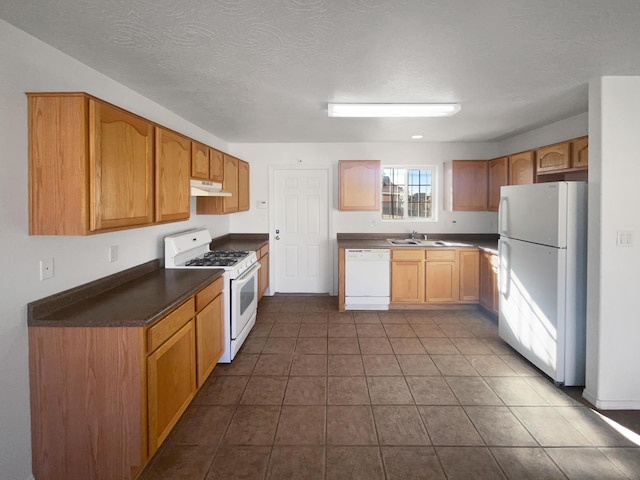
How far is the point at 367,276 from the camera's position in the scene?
184 inches

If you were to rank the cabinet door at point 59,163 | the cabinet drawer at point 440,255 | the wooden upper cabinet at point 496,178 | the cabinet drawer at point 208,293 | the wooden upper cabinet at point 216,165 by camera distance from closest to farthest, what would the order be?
the cabinet door at point 59,163, the cabinet drawer at point 208,293, the wooden upper cabinet at point 216,165, the wooden upper cabinet at point 496,178, the cabinet drawer at point 440,255

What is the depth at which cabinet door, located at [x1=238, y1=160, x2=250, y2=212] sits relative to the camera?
470 centimetres

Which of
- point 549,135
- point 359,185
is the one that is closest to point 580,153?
point 549,135

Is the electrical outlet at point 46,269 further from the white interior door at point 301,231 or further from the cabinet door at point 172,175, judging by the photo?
the white interior door at point 301,231

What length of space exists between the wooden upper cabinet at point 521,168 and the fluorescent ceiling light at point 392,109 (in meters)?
1.39

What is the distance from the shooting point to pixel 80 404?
175cm

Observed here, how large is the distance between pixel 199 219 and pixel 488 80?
3317 millimetres

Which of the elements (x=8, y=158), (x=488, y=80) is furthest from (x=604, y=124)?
(x=8, y=158)

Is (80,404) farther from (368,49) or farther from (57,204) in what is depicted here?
(368,49)

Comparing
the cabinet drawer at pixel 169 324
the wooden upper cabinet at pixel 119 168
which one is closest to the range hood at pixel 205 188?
the wooden upper cabinet at pixel 119 168

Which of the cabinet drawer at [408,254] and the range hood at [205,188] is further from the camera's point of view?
the cabinet drawer at [408,254]

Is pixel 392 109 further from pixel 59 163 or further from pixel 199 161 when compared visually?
pixel 59 163

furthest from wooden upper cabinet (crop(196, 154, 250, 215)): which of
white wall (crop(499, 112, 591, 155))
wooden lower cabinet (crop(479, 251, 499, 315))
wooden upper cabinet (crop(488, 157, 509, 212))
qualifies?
white wall (crop(499, 112, 591, 155))

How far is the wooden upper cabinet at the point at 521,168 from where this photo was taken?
12.9 ft
